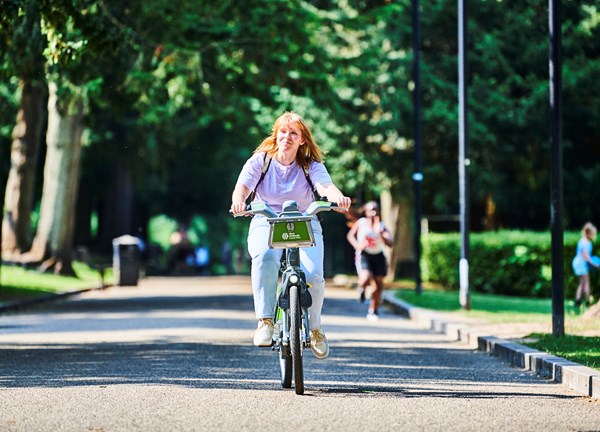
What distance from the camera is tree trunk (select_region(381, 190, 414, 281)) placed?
4000 centimetres

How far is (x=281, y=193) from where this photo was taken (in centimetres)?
1015

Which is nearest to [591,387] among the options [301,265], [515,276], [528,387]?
[528,387]

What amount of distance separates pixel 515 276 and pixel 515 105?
493 centimetres

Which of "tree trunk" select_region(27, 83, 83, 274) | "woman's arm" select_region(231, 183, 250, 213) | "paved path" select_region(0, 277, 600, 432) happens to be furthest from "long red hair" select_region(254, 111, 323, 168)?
"tree trunk" select_region(27, 83, 83, 274)

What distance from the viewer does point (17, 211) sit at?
3616 centimetres

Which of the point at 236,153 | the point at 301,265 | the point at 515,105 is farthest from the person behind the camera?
the point at 236,153

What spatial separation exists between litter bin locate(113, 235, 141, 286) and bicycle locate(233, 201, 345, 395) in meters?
27.0

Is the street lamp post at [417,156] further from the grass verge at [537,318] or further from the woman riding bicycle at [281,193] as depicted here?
the woman riding bicycle at [281,193]

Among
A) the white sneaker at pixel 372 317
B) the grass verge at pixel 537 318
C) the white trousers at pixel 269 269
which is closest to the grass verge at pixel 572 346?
the grass verge at pixel 537 318

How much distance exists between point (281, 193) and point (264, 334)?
3.47 feet

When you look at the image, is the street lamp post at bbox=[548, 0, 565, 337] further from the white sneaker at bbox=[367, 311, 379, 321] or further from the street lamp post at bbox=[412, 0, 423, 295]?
the street lamp post at bbox=[412, 0, 423, 295]

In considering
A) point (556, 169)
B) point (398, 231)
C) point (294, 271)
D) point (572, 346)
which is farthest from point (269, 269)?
point (398, 231)

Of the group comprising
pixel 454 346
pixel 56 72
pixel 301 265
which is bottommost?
pixel 454 346

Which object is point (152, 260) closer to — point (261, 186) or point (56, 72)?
point (56, 72)
